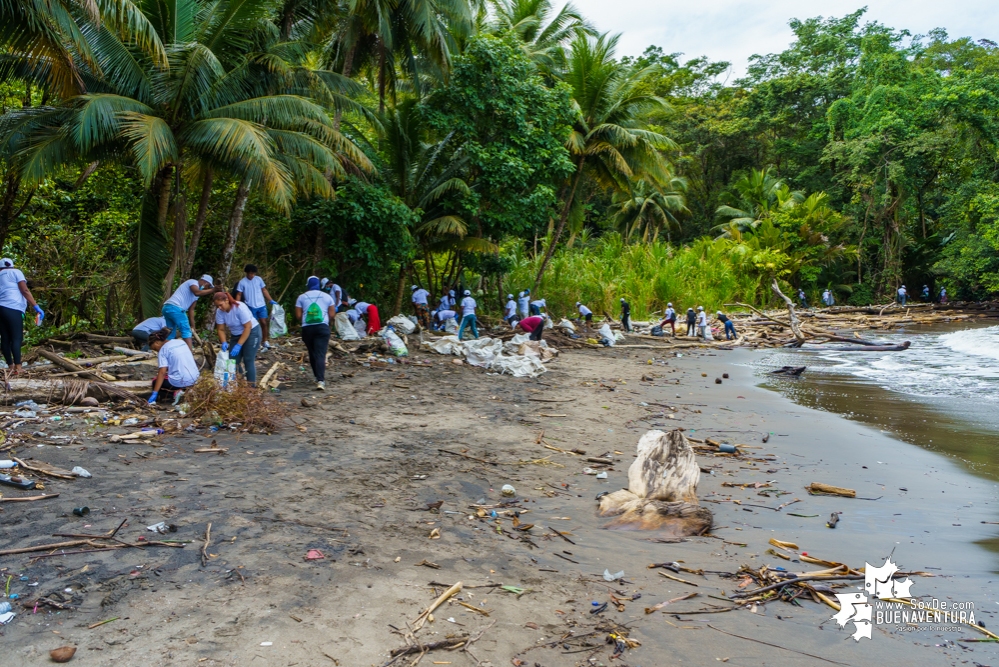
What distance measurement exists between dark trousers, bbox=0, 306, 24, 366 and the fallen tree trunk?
97cm

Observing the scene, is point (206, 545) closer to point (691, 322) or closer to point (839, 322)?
point (691, 322)

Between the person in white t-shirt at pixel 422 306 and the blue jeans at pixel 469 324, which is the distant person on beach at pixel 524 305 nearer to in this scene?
the person in white t-shirt at pixel 422 306

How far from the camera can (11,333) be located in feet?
27.4

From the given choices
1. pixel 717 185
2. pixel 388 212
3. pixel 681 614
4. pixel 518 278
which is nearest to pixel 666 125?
pixel 717 185

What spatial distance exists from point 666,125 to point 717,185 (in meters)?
6.26

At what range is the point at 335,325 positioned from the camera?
13359mm

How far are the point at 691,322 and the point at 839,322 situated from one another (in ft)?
32.2

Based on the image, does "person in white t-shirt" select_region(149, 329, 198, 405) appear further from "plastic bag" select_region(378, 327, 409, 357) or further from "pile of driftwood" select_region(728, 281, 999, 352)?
"pile of driftwood" select_region(728, 281, 999, 352)

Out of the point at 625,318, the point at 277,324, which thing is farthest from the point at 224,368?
the point at 625,318

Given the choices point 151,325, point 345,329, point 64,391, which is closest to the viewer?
point 64,391

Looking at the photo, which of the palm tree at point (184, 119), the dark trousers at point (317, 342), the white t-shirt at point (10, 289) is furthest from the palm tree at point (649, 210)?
the white t-shirt at point (10, 289)

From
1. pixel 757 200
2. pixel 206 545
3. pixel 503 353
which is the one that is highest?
pixel 757 200

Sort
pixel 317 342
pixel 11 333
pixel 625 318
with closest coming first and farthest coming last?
1. pixel 11 333
2. pixel 317 342
3. pixel 625 318

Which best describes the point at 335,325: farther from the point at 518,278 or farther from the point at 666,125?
the point at 666,125
